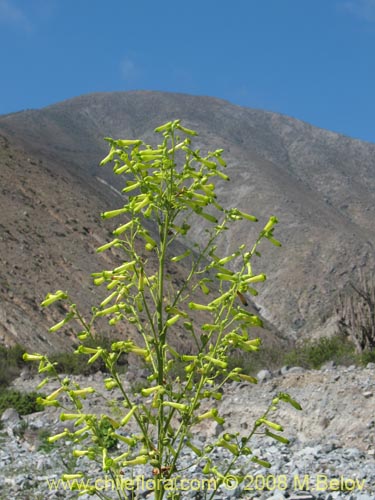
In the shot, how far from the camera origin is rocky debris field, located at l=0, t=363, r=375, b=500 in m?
5.36

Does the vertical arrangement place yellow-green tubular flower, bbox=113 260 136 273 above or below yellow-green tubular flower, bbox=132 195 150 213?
below

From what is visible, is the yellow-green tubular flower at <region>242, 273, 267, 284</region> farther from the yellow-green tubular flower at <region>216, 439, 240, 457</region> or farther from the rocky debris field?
the rocky debris field

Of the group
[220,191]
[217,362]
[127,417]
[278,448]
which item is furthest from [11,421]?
[220,191]

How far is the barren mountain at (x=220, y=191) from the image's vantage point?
25000mm

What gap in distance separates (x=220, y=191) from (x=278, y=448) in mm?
44288

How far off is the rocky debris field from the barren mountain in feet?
33.9

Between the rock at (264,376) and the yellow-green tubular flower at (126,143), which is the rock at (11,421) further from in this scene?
the yellow-green tubular flower at (126,143)

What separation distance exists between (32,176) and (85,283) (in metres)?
8.63

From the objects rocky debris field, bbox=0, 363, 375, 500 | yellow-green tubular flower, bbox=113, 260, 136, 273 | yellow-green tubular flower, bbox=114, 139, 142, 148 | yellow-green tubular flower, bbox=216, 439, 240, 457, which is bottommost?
rocky debris field, bbox=0, 363, 375, 500

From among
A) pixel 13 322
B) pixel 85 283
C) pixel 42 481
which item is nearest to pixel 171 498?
Answer: pixel 42 481

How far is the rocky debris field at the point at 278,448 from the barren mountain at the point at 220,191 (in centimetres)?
1032

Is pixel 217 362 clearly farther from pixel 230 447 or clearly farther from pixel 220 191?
pixel 220 191

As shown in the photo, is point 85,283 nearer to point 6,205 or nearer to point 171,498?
point 6,205

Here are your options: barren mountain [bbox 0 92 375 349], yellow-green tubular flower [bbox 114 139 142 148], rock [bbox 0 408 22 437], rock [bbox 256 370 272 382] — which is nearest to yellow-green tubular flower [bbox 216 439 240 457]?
yellow-green tubular flower [bbox 114 139 142 148]
